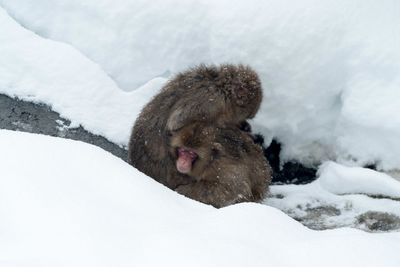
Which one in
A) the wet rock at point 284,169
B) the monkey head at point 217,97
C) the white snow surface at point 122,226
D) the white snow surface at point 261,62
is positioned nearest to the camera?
the white snow surface at point 122,226

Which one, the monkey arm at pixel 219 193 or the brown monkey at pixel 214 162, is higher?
the brown monkey at pixel 214 162

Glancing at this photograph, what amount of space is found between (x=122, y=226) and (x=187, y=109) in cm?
187

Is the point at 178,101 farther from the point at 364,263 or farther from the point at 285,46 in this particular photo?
the point at 364,263

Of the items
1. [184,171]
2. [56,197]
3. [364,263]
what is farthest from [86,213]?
[184,171]

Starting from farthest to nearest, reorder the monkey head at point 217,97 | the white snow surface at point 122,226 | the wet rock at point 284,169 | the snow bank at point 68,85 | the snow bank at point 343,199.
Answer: the snow bank at point 68,85 < the wet rock at point 284,169 < the snow bank at point 343,199 < the monkey head at point 217,97 < the white snow surface at point 122,226

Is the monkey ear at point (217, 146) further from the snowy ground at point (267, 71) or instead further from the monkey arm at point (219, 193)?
the snowy ground at point (267, 71)

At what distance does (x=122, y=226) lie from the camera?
2408 mm

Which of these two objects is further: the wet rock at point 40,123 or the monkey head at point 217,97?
the wet rock at point 40,123

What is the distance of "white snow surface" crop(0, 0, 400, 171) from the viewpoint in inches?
183

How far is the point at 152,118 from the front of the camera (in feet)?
14.4

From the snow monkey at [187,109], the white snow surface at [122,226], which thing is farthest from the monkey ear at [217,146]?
the white snow surface at [122,226]

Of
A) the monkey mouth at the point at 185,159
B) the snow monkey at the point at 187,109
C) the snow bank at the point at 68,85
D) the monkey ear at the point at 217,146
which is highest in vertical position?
the snow bank at the point at 68,85

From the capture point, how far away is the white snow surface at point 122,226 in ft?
7.29

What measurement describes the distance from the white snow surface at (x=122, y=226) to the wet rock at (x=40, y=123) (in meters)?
1.98
